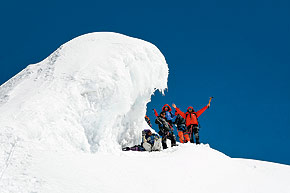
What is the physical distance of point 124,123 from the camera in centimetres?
1033

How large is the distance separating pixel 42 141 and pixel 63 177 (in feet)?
4.94

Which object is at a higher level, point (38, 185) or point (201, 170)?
point (201, 170)

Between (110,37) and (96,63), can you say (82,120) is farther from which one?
(110,37)

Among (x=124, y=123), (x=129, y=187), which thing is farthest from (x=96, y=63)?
(x=129, y=187)

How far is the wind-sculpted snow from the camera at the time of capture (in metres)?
6.18

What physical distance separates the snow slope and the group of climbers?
0.70 meters

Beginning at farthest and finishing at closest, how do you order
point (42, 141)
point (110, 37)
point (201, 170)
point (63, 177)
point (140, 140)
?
1. point (140, 140)
2. point (110, 37)
3. point (201, 170)
4. point (42, 141)
5. point (63, 177)

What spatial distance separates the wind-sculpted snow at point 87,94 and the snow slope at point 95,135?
0.02 m

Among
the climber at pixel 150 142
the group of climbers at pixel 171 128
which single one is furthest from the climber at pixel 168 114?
the climber at pixel 150 142

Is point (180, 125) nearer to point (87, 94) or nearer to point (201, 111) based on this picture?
point (201, 111)

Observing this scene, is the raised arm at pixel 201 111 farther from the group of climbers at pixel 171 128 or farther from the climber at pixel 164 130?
the climber at pixel 164 130

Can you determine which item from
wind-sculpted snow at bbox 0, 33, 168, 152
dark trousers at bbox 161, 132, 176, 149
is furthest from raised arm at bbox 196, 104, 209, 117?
wind-sculpted snow at bbox 0, 33, 168, 152

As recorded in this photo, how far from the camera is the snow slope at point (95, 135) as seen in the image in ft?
15.0

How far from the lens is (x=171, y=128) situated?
11336mm
